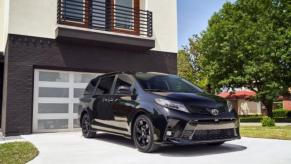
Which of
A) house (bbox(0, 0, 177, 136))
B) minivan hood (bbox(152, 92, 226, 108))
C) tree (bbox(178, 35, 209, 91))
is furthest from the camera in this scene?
tree (bbox(178, 35, 209, 91))

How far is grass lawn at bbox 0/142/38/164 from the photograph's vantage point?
611 cm

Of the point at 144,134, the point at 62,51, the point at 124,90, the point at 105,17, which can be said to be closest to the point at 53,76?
the point at 62,51

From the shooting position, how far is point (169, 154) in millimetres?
6559

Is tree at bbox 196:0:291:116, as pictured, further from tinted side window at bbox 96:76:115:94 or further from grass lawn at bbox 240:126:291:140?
tinted side window at bbox 96:76:115:94

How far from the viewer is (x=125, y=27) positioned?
1398cm

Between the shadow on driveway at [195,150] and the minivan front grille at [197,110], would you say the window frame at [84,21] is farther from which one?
the minivan front grille at [197,110]

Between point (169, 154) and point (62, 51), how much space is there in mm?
6980

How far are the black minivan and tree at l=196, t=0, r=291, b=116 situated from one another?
18709 millimetres

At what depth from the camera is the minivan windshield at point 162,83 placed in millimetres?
7449

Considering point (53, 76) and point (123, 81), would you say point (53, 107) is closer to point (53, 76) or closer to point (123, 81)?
point (53, 76)

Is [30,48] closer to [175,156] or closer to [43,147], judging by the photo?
[43,147]

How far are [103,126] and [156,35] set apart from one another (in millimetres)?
6676

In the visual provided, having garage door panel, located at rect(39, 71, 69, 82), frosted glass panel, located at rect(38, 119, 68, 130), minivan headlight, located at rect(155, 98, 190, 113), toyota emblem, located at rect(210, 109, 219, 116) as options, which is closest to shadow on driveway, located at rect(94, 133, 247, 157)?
toyota emblem, located at rect(210, 109, 219, 116)

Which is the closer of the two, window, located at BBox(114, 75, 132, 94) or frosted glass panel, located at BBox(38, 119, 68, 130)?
window, located at BBox(114, 75, 132, 94)
